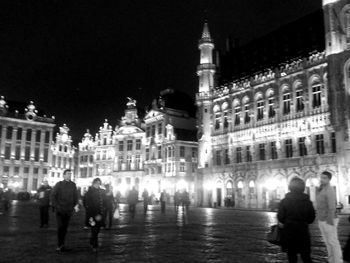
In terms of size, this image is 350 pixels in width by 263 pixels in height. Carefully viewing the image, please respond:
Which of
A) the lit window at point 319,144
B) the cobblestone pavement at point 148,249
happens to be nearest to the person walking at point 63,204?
the cobblestone pavement at point 148,249

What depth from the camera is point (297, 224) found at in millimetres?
6988

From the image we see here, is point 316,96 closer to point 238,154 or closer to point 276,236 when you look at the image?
point 238,154

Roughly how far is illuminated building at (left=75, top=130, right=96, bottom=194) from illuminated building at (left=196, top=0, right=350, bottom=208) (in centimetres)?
4063

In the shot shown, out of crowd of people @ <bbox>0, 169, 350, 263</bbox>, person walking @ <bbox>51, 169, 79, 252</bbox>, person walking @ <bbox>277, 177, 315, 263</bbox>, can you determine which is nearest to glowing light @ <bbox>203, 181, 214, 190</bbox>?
crowd of people @ <bbox>0, 169, 350, 263</bbox>

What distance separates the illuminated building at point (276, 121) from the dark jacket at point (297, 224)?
32.7 meters

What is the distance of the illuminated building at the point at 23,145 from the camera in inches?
3448

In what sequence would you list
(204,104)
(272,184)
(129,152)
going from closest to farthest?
(272,184)
(204,104)
(129,152)

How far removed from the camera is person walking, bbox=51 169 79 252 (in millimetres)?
10734

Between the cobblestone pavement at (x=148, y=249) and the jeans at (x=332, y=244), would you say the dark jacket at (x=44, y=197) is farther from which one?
the jeans at (x=332, y=244)

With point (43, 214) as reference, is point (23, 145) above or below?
above

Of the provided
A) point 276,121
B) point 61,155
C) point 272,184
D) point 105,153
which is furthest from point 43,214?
point 61,155

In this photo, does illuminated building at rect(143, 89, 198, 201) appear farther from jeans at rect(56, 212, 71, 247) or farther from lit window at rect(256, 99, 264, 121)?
jeans at rect(56, 212, 71, 247)

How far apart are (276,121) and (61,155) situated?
213 feet

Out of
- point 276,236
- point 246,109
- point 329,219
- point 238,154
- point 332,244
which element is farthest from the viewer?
point 238,154
